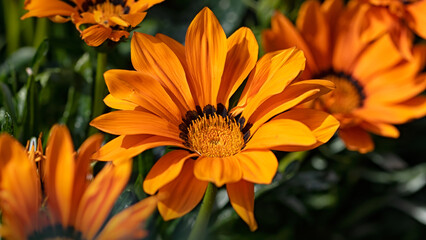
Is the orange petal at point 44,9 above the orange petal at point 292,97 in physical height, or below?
above

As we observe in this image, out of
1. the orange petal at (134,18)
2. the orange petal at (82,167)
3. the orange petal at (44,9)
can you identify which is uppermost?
the orange petal at (44,9)

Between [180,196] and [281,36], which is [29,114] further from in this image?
[281,36]

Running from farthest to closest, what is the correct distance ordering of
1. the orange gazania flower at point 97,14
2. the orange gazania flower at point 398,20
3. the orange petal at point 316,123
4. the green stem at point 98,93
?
the orange gazania flower at point 398,20 < the green stem at point 98,93 < the orange gazania flower at point 97,14 < the orange petal at point 316,123

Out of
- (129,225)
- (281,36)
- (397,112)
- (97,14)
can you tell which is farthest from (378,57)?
(129,225)

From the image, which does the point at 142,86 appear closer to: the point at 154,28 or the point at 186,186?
the point at 186,186

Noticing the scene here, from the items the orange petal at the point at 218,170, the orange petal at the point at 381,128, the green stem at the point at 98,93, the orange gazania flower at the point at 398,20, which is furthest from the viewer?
the orange gazania flower at the point at 398,20

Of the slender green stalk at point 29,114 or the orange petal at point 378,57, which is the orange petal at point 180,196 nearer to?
the slender green stalk at point 29,114

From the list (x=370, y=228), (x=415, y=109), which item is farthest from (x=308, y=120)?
(x=370, y=228)

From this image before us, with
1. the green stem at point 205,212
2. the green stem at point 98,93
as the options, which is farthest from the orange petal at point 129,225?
the green stem at point 98,93

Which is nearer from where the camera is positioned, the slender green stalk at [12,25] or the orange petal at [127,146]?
the orange petal at [127,146]
